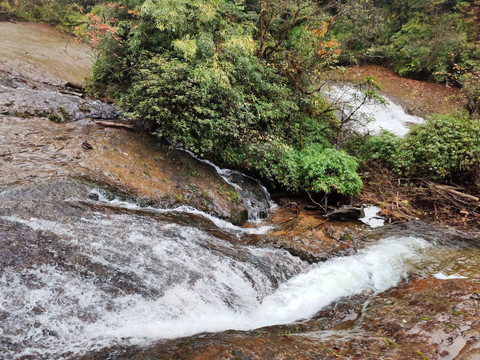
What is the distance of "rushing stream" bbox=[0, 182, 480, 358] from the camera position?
286cm

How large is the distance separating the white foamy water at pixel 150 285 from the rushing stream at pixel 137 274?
11mm

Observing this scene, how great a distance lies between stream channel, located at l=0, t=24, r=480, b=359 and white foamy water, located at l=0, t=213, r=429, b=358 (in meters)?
0.01

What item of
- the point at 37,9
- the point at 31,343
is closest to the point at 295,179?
the point at 31,343

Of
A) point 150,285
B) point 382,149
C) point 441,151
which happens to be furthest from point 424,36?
point 150,285

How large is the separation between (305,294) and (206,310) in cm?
163

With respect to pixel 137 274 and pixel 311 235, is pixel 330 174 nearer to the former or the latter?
pixel 311 235

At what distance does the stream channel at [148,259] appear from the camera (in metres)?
2.89

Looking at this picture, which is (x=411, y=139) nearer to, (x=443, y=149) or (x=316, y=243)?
(x=443, y=149)

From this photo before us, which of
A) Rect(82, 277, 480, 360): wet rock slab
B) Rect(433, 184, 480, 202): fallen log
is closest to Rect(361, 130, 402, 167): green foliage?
Rect(433, 184, 480, 202): fallen log

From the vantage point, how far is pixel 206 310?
358 cm

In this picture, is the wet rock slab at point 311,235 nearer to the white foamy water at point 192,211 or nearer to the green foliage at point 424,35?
the white foamy water at point 192,211

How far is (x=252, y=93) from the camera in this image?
7.69 metres

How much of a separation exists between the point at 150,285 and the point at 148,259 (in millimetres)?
395

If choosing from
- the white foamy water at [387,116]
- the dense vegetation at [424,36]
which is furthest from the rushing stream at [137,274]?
the dense vegetation at [424,36]
